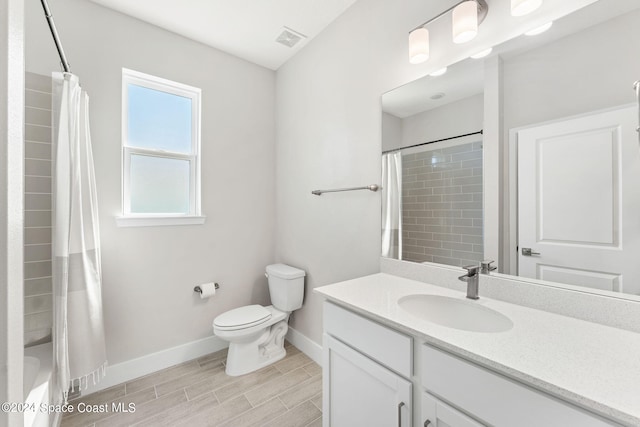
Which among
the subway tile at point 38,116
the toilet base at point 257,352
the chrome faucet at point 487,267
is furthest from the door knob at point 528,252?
the subway tile at point 38,116

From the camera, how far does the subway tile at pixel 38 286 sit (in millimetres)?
1526

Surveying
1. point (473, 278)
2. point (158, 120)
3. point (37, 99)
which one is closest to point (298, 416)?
point (473, 278)

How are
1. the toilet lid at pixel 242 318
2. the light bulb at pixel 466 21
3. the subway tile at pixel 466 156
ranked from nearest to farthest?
the light bulb at pixel 466 21
the subway tile at pixel 466 156
the toilet lid at pixel 242 318

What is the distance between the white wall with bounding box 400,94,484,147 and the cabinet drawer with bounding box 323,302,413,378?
101cm

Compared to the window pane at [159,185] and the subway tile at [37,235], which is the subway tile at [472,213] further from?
the subway tile at [37,235]

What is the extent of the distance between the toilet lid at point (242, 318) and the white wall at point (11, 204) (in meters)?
1.33

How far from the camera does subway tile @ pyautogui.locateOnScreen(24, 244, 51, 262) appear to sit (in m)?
1.54

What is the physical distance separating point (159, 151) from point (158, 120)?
0.26m

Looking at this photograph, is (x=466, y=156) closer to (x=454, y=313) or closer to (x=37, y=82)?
(x=454, y=313)

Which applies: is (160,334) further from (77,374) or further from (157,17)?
(157,17)

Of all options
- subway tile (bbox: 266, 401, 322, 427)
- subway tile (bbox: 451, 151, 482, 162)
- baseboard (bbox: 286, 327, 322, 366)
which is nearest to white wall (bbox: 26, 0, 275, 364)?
baseboard (bbox: 286, 327, 322, 366)

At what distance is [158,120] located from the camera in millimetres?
2129

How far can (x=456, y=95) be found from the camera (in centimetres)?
133

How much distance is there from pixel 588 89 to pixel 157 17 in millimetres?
2570
